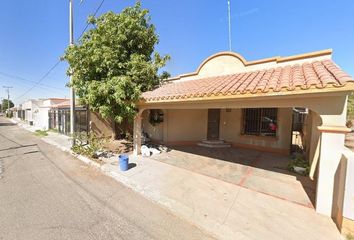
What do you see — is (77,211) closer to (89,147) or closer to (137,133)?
(137,133)

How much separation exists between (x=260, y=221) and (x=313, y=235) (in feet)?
2.98

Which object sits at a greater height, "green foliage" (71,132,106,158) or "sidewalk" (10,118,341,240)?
"green foliage" (71,132,106,158)

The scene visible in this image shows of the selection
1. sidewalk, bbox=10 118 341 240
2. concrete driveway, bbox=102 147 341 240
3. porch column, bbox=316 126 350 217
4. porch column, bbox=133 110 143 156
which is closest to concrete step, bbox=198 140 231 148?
concrete driveway, bbox=102 147 341 240

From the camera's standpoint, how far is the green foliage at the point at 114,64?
26.3ft

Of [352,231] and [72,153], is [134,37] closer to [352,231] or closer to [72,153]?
[72,153]

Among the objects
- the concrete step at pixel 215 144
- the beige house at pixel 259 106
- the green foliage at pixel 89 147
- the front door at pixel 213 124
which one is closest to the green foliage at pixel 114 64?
the beige house at pixel 259 106

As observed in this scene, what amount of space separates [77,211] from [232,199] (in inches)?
151

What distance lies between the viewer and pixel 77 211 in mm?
4125

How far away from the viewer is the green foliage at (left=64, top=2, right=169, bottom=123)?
8.01 meters

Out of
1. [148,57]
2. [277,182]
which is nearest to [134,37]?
[148,57]

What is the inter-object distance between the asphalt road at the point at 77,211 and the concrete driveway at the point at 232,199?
14.8 inches

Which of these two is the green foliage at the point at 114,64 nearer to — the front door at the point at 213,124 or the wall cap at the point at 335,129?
the front door at the point at 213,124

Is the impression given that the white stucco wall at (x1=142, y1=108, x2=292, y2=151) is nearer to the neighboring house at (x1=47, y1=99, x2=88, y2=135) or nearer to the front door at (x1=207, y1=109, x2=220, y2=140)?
the front door at (x1=207, y1=109, x2=220, y2=140)

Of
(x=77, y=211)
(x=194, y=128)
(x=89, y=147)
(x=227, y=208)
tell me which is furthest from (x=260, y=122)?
(x=77, y=211)
